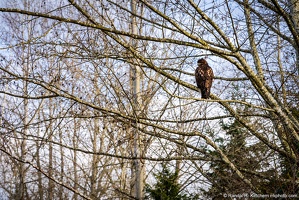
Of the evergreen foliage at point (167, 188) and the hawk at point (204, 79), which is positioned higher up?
the hawk at point (204, 79)

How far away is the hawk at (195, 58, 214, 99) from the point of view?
4488mm

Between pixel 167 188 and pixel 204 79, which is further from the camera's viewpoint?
pixel 167 188

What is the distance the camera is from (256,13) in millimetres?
5605

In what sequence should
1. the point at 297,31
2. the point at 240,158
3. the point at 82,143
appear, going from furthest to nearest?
the point at 82,143
the point at 240,158
the point at 297,31

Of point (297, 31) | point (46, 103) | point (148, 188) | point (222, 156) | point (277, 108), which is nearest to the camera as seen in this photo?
point (277, 108)

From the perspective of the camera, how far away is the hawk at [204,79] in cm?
449

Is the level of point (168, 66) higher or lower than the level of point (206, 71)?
higher

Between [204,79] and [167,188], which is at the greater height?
[204,79]

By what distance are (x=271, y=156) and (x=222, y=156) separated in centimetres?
98

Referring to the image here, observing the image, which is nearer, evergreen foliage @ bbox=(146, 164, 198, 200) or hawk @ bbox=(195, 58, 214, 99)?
hawk @ bbox=(195, 58, 214, 99)

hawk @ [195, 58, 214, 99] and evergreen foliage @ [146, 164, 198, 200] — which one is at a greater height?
hawk @ [195, 58, 214, 99]

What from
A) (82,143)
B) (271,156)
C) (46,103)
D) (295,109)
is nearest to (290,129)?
(271,156)

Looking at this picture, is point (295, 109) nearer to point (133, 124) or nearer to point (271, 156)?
point (271, 156)

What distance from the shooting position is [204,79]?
455 centimetres
